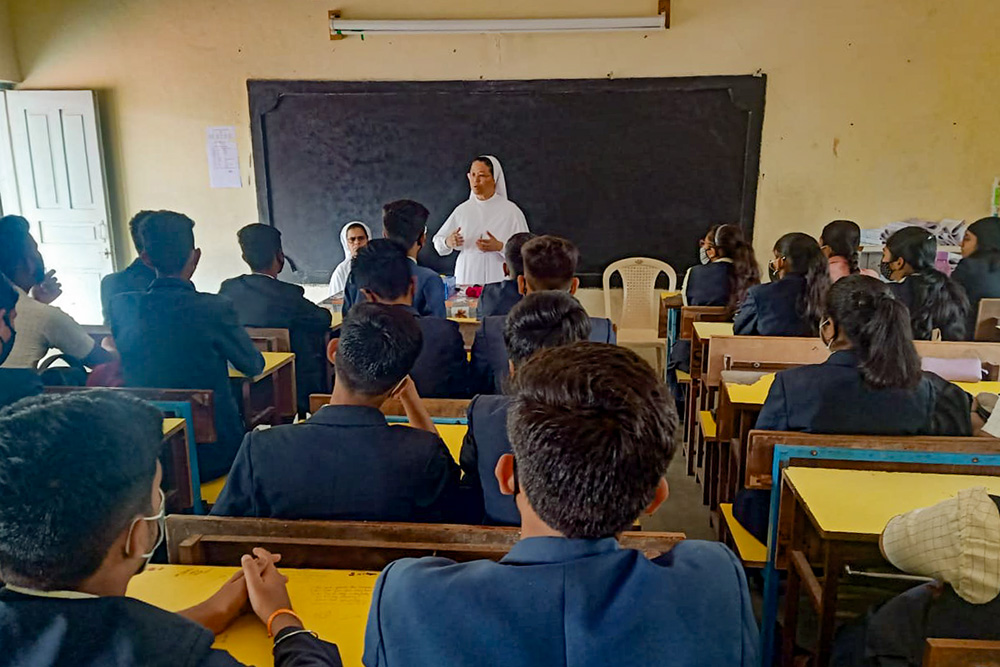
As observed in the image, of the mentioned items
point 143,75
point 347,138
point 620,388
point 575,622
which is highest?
point 143,75

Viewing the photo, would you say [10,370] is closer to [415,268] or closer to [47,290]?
[47,290]

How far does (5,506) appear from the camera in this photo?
825 millimetres

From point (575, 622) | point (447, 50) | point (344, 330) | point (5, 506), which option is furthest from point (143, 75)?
point (575, 622)

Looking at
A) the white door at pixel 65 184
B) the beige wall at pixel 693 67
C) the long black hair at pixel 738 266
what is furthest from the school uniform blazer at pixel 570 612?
the white door at pixel 65 184

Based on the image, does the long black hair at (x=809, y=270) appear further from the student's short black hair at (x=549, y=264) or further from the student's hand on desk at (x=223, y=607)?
the student's hand on desk at (x=223, y=607)

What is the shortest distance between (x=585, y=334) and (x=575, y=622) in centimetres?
118

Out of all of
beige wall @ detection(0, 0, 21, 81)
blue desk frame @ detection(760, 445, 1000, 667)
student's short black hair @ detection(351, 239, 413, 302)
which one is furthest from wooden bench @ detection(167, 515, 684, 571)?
beige wall @ detection(0, 0, 21, 81)

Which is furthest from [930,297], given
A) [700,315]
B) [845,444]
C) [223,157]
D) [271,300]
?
[223,157]

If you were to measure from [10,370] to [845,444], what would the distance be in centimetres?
226

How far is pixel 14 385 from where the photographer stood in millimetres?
2045

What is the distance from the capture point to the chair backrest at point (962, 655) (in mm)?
1008

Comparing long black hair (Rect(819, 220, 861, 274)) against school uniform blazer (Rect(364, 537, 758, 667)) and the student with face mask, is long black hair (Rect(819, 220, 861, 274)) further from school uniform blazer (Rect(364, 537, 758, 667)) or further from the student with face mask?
the student with face mask

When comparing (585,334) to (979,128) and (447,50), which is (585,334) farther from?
(979,128)

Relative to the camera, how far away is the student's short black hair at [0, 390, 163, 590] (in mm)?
831
